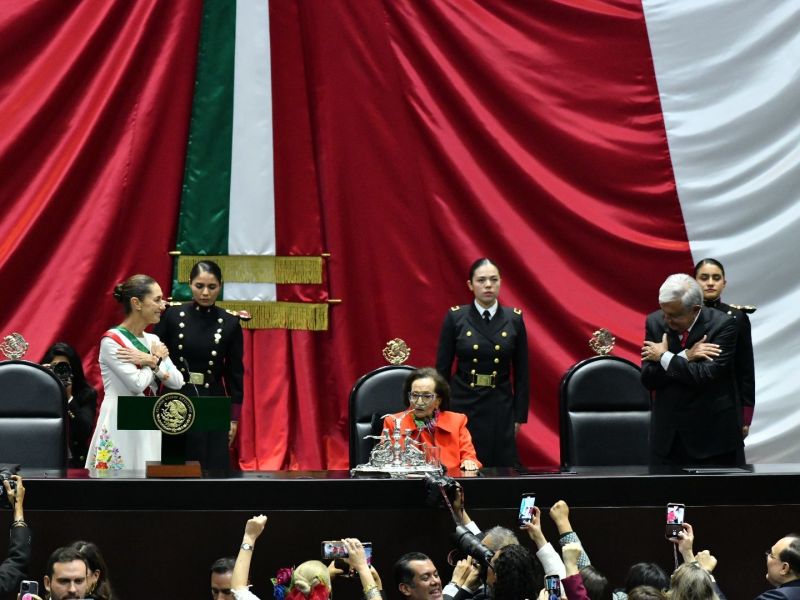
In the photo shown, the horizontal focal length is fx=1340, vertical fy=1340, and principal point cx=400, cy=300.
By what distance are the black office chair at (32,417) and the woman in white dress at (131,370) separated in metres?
0.16

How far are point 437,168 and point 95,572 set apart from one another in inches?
153

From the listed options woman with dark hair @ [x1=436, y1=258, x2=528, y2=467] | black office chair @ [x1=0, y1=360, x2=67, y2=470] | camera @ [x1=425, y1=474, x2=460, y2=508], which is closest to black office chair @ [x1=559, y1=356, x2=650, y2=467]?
woman with dark hair @ [x1=436, y1=258, x2=528, y2=467]

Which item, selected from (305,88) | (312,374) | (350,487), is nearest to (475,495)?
(350,487)

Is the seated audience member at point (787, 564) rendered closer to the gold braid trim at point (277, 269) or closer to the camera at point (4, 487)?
the camera at point (4, 487)

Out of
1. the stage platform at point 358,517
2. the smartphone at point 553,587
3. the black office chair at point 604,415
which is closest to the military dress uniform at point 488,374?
the black office chair at point 604,415

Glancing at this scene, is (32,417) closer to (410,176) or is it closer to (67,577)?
(67,577)

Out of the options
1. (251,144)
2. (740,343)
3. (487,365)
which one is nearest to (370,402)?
(487,365)

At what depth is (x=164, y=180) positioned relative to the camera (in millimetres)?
6973

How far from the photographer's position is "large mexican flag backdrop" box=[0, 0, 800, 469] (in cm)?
697

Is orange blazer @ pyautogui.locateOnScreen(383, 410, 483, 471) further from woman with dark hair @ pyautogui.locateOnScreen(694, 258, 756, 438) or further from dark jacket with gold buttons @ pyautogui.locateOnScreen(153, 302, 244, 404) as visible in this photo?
dark jacket with gold buttons @ pyautogui.locateOnScreen(153, 302, 244, 404)

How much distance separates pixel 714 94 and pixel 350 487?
3.88 m

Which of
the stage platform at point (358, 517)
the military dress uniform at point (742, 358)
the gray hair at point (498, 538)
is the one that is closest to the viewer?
the gray hair at point (498, 538)

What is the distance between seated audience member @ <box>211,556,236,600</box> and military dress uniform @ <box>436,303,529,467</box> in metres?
2.18

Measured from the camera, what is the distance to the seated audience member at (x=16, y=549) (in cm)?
358
